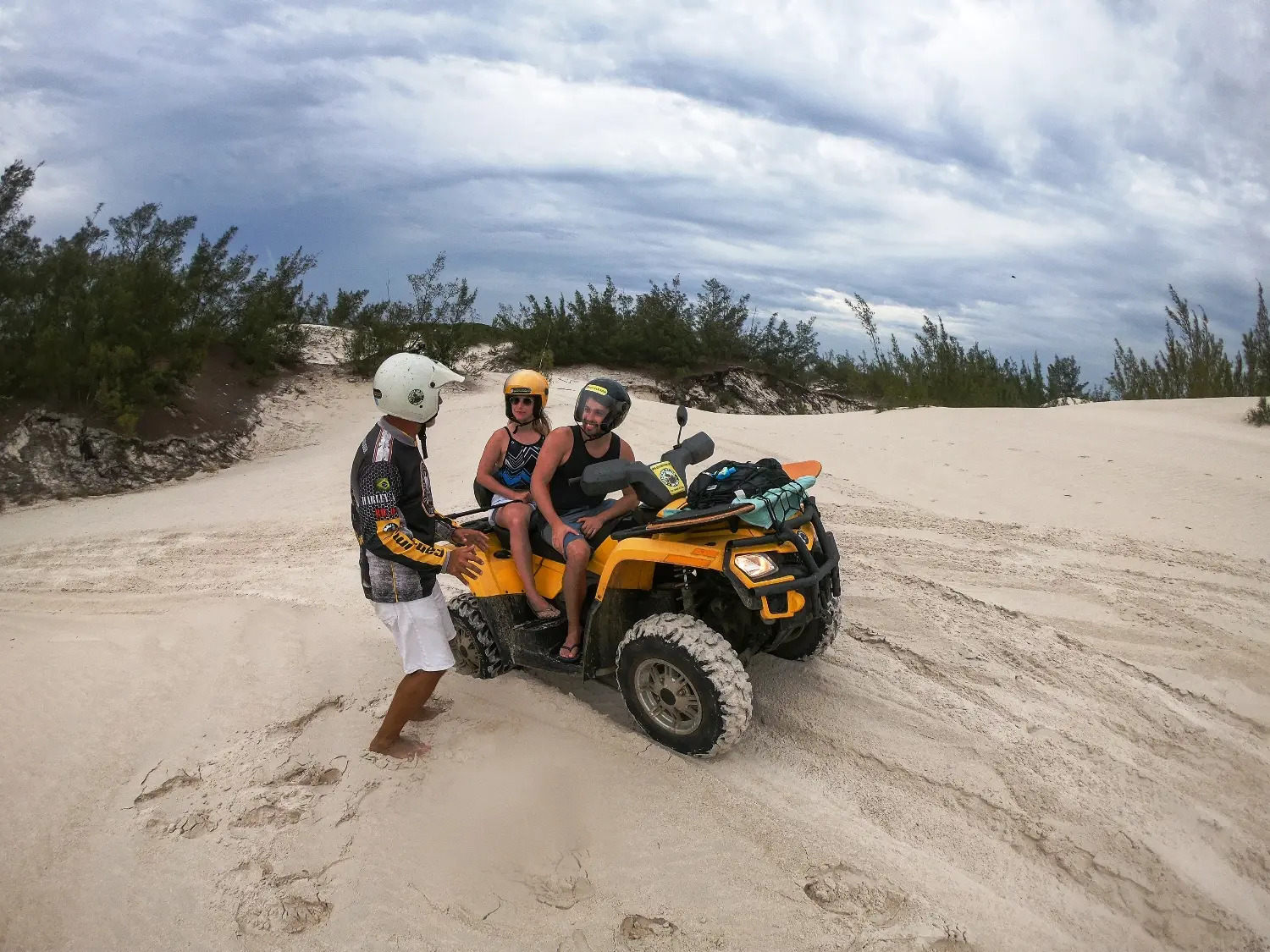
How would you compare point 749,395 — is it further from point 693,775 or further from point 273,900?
point 273,900

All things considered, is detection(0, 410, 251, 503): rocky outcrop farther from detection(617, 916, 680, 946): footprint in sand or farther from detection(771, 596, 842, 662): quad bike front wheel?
detection(617, 916, 680, 946): footprint in sand

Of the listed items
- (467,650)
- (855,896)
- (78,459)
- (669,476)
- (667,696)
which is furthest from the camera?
(78,459)

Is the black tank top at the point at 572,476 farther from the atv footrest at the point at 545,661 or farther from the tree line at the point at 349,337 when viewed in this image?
the tree line at the point at 349,337

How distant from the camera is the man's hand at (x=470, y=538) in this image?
4.06m

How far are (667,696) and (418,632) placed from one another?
119cm

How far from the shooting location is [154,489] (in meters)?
9.66

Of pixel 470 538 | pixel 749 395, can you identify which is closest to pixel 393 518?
pixel 470 538

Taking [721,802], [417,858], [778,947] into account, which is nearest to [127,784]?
[417,858]

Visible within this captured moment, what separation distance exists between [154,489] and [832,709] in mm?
8458

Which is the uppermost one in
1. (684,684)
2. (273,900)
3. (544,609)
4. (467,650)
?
(544,609)

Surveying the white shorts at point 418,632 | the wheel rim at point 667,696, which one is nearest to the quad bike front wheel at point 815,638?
the wheel rim at point 667,696

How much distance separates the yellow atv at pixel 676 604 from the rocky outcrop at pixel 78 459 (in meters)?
6.93

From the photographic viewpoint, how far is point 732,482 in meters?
3.85

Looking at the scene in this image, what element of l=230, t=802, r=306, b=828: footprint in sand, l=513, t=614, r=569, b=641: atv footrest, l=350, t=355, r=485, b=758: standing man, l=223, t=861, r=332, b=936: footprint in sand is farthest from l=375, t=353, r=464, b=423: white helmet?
l=223, t=861, r=332, b=936: footprint in sand
